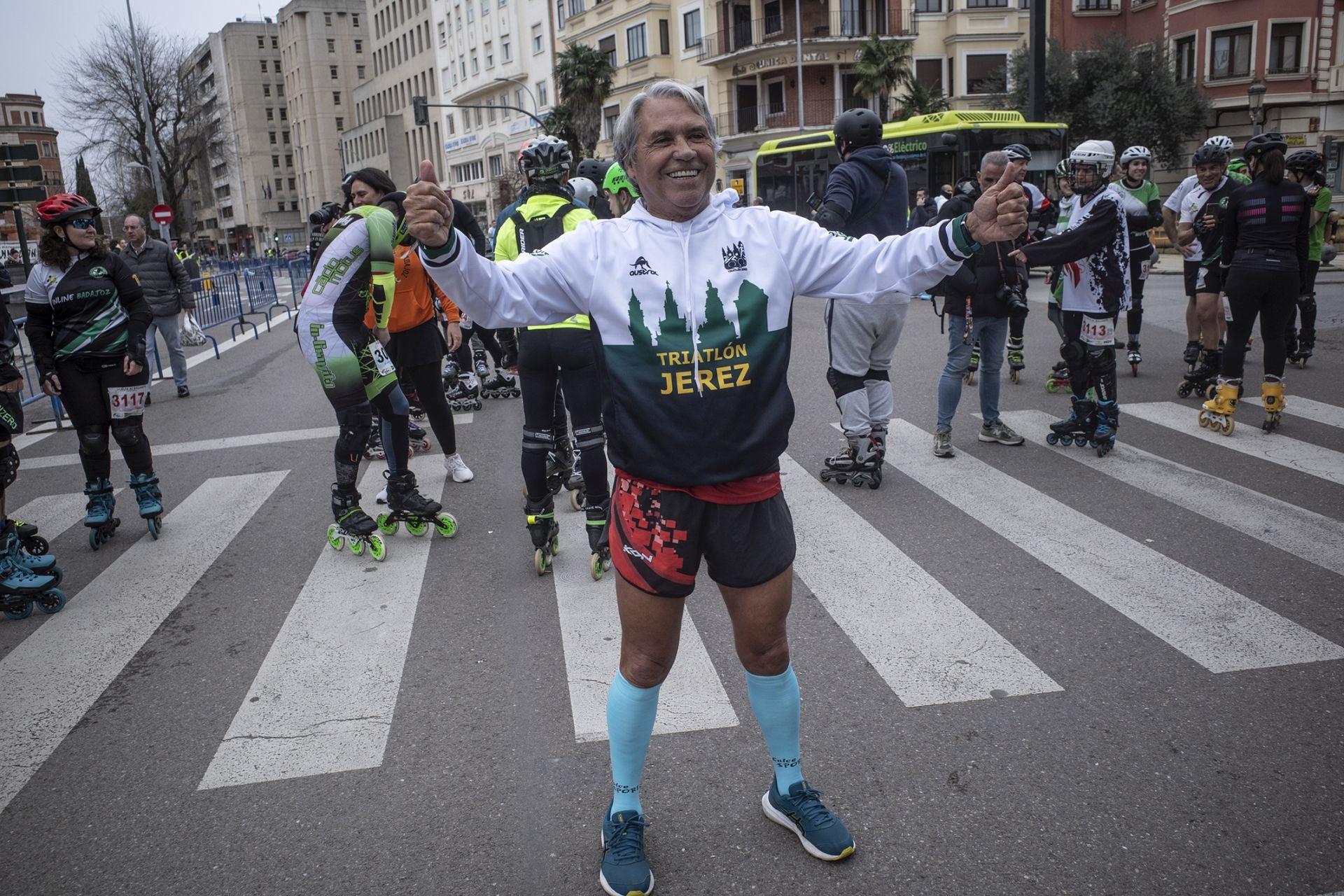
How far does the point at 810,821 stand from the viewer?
9.10 ft

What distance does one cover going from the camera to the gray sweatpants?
6176 millimetres

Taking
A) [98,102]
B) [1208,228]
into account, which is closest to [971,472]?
[1208,228]

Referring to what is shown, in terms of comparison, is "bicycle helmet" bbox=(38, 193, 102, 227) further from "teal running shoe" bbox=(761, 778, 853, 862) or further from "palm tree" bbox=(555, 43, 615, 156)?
"palm tree" bbox=(555, 43, 615, 156)

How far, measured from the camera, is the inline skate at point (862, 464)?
6.45 meters

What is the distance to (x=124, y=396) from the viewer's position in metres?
5.96

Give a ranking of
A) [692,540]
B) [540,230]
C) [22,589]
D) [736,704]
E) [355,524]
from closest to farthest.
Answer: [692,540]
[736,704]
[22,589]
[540,230]
[355,524]

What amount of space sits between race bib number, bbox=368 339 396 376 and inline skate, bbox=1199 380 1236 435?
5.97 metres

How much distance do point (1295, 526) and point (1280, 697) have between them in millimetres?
2264

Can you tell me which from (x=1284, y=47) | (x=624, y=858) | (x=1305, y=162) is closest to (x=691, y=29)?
(x=1284, y=47)

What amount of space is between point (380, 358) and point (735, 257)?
11.7ft

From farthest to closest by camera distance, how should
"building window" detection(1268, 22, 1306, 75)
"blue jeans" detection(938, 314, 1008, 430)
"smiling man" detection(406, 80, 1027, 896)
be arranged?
"building window" detection(1268, 22, 1306, 75)
"blue jeans" detection(938, 314, 1008, 430)
"smiling man" detection(406, 80, 1027, 896)

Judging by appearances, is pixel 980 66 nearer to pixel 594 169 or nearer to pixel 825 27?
pixel 825 27

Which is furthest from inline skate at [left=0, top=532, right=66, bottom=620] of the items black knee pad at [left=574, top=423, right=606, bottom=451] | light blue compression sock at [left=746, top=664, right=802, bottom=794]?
light blue compression sock at [left=746, top=664, right=802, bottom=794]

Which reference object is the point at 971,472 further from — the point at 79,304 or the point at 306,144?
the point at 306,144
